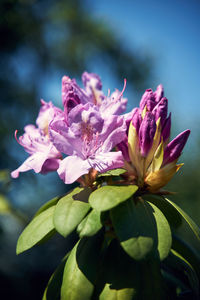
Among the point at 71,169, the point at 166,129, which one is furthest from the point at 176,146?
the point at 71,169

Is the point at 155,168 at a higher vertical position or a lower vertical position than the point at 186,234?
higher

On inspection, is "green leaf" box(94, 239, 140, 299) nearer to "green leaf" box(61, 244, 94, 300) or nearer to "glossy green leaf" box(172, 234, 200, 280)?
"green leaf" box(61, 244, 94, 300)

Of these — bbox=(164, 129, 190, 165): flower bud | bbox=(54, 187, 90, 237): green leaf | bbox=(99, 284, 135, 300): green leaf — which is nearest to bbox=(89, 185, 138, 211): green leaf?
bbox=(54, 187, 90, 237): green leaf

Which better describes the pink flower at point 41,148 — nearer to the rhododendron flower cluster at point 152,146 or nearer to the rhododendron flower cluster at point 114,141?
the rhododendron flower cluster at point 114,141

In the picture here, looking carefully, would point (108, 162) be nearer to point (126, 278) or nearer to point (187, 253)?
point (126, 278)

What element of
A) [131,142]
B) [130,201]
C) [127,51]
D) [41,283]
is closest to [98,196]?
[130,201]

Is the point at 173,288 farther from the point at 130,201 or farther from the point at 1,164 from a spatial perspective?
the point at 1,164

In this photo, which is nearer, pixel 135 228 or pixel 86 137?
pixel 135 228
